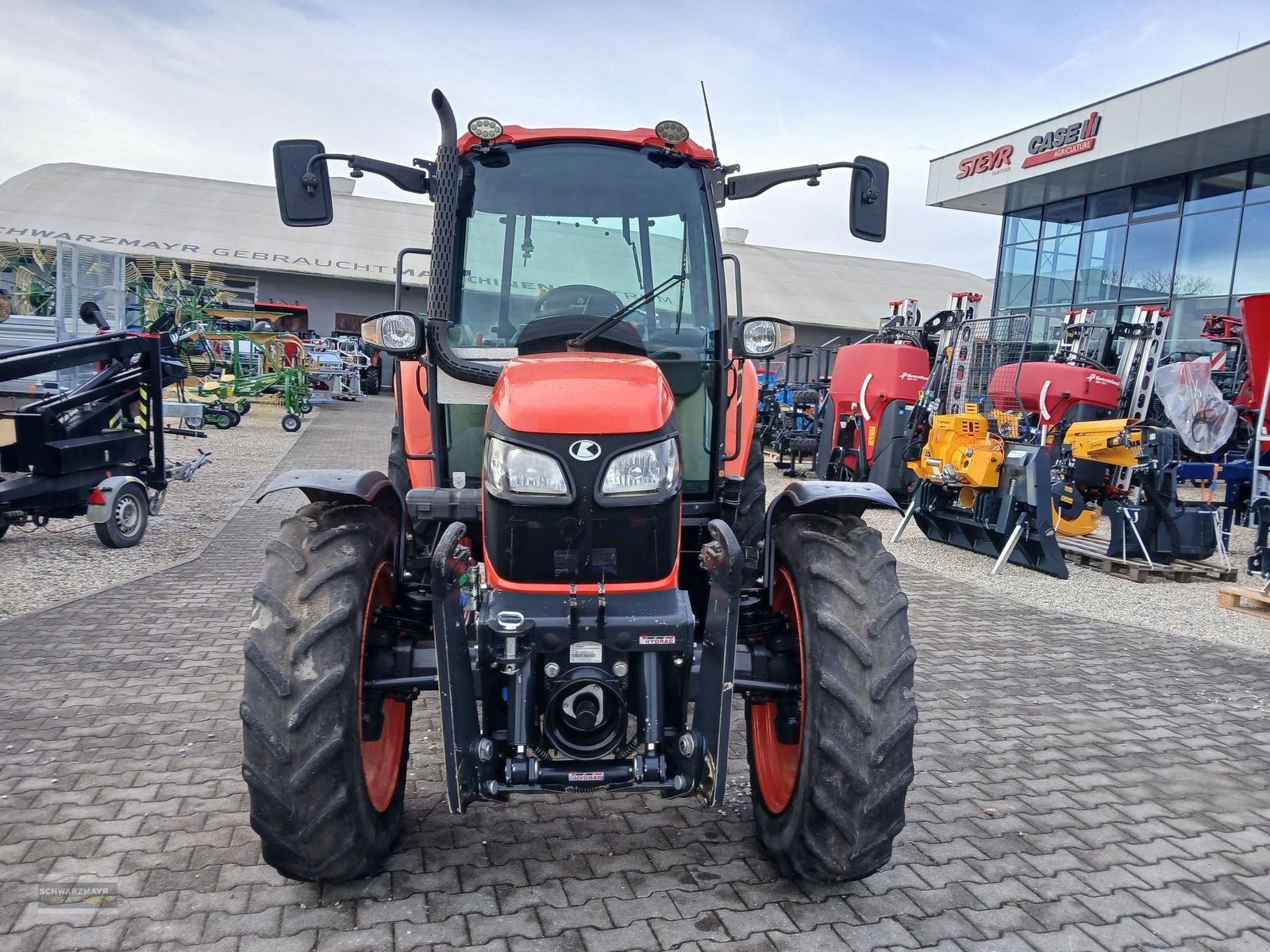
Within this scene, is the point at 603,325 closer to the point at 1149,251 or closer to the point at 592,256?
the point at 592,256

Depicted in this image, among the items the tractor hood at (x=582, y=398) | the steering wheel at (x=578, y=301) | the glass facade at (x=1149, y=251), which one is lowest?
the tractor hood at (x=582, y=398)

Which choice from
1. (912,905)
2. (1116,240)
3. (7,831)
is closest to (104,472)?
(7,831)

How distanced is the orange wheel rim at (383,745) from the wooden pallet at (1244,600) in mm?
6836

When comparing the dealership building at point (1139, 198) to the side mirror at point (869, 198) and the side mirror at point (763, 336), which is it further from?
the side mirror at point (763, 336)

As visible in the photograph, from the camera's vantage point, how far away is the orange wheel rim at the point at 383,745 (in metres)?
2.96

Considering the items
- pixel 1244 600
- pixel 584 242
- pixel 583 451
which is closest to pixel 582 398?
pixel 583 451

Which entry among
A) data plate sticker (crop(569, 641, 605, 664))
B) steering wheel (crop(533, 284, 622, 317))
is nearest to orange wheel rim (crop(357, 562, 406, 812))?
data plate sticker (crop(569, 641, 605, 664))

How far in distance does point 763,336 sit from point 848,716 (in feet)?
4.83

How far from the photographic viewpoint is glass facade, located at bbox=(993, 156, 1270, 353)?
16031 mm

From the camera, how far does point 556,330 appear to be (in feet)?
11.0

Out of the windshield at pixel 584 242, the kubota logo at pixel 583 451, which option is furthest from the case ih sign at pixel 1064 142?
the kubota logo at pixel 583 451

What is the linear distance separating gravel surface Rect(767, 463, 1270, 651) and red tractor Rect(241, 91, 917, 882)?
406 cm

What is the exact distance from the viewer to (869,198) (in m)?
3.64

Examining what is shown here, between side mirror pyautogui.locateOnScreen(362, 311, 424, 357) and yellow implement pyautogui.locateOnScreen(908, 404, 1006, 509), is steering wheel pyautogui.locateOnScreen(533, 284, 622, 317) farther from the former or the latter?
yellow implement pyautogui.locateOnScreen(908, 404, 1006, 509)
